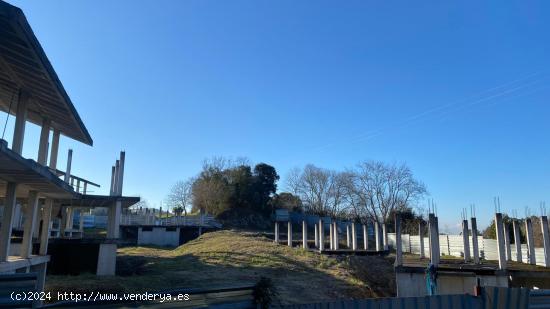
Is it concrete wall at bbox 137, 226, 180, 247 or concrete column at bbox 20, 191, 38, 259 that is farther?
concrete wall at bbox 137, 226, 180, 247

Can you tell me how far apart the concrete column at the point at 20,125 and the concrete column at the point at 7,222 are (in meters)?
1.42

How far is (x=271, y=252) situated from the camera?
2325cm

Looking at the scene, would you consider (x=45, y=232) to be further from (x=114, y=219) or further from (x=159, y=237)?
(x=159, y=237)

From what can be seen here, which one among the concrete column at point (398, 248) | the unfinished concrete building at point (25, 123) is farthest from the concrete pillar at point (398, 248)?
the unfinished concrete building at point (25, 123)

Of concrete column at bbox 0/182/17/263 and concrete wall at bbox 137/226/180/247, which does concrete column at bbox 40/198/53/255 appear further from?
concrete wall at bbox 137/226/180/247

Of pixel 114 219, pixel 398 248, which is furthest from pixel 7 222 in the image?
pixel 398 248

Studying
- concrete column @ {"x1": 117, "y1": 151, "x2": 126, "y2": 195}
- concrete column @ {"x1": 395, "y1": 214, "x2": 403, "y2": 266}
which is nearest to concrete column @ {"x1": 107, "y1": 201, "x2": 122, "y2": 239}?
concrete column @ {"x1": 117, "y1": 151, "x2": 126, "y2": 195}

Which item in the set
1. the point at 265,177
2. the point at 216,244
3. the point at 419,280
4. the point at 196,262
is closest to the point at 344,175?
the point at 265,177

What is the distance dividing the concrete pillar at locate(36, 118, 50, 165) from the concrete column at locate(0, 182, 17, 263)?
209 cm

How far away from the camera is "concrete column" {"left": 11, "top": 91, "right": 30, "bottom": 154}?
963 cm

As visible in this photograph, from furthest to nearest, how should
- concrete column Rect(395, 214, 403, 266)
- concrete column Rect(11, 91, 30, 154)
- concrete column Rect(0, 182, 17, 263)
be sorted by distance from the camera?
concrete column Rect(395, 214, 403, 266)
concrete column Rect(0, 182, 17, 263)
concrete column Rect(11, 91, 30, 154)

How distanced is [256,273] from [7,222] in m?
10.4

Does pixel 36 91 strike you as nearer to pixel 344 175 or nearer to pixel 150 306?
pixel 150 306

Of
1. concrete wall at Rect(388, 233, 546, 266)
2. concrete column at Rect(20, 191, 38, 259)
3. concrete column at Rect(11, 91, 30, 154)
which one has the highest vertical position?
concrete column at Rect(11, 91, 30, 154)
